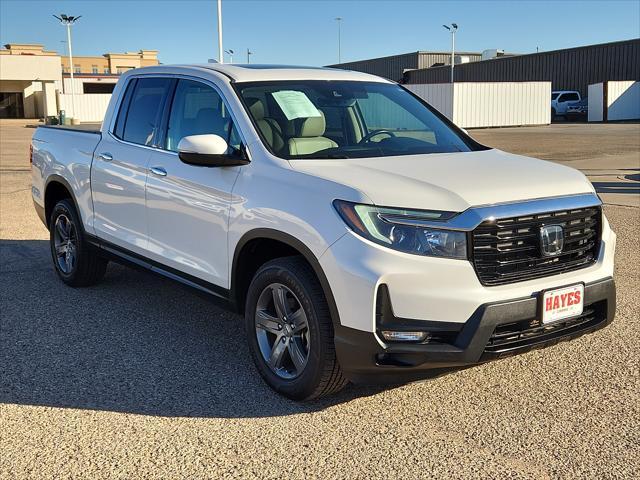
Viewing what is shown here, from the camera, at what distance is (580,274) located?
3.95 metres

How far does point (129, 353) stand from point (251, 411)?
1287 millimetres

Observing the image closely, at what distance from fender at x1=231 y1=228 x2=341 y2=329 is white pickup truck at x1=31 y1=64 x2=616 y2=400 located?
1 centimetres

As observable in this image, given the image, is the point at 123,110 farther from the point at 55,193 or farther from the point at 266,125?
the point at 266,125

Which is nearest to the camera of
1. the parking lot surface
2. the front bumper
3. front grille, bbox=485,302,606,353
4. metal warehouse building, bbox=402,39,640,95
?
the parking lot surface

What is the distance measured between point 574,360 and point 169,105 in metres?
3.18

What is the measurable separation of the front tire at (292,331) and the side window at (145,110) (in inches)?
67.6

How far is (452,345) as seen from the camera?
3.57m

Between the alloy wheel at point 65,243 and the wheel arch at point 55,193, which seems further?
the alloy wheel at point 65,243

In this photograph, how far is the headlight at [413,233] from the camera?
140 inches

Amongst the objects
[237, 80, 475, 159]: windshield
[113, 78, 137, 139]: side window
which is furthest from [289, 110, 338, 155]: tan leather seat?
[113, 78, 137, 139]: side window

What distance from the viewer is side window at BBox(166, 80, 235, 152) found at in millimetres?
4703

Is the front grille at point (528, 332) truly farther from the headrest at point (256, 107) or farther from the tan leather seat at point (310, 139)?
the headrest at point (256, 107)

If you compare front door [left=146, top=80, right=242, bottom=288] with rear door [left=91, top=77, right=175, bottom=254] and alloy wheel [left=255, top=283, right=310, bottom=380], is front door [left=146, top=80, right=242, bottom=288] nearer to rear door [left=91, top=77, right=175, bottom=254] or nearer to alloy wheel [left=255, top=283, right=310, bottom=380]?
rear door [left=91, top=77, right=175, bottom=254]

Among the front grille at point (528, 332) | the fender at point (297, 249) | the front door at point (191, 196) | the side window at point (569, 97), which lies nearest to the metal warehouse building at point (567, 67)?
the side window at point (569, 97)
